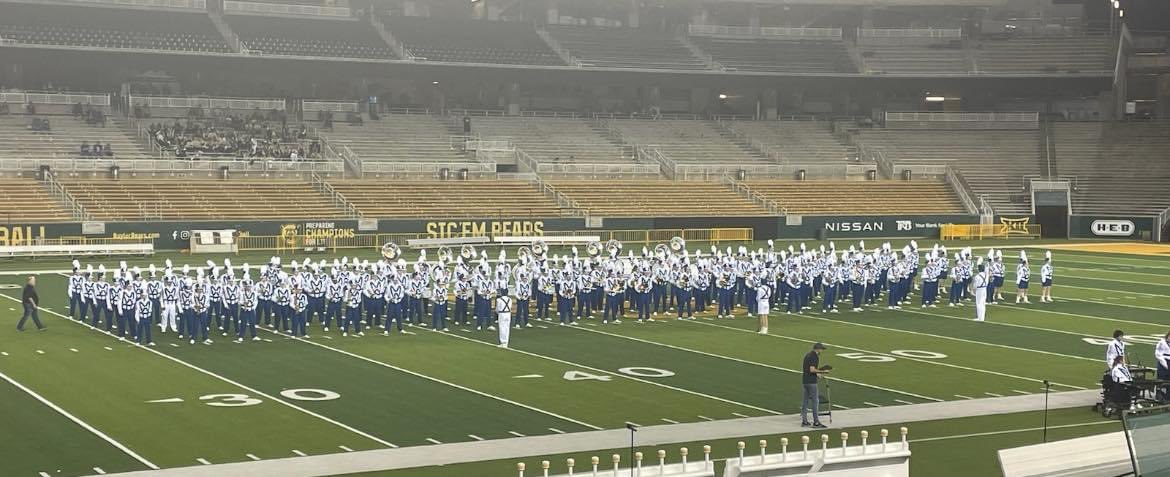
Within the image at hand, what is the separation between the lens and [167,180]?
162ft

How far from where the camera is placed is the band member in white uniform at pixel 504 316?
23.2 m

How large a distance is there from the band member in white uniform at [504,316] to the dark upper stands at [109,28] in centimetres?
3504

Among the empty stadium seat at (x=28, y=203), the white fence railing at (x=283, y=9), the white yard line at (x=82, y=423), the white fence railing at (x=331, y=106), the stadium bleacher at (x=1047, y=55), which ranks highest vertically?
the white fence railing at (x=283, y=9)

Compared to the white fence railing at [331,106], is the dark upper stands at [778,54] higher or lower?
higher

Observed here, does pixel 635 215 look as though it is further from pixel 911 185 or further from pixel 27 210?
pixel 27 210

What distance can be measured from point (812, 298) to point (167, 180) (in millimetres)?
26808

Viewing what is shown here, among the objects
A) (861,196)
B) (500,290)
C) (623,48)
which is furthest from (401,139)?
(500,290)

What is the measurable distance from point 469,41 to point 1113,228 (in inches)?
1100

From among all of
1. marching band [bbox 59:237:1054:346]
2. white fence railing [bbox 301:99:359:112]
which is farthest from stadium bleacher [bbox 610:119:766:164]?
marching band [bbox 59:237:1054:346]

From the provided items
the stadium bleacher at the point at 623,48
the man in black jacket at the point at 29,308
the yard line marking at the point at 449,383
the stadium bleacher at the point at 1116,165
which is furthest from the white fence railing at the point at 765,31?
the yard line marking at the point at 449,383

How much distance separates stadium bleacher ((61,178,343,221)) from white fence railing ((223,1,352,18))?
11938 mm

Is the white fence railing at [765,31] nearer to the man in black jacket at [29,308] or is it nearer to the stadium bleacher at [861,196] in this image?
the stadium bleacher at [861,196]

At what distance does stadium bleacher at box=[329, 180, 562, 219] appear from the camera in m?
49.7

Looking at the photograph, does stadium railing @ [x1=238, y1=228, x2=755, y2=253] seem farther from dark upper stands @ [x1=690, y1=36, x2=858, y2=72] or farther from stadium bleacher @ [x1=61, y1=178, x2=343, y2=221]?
dark upper stands @ [x1=690, y1=36, x2=858, y2=72]
